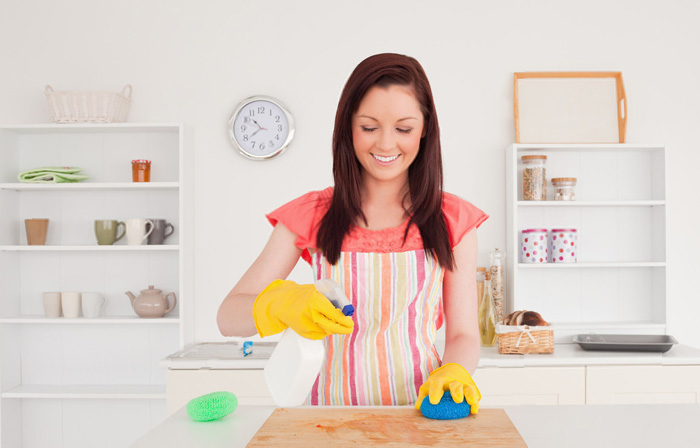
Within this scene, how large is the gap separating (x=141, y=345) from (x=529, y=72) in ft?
6.77

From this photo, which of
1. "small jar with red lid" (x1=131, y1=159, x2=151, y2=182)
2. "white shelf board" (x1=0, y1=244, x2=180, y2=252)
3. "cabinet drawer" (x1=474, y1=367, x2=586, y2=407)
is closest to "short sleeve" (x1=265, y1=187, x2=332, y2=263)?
"cabinet drawer" (x1=474, y1=367, x2=586, y2=407)

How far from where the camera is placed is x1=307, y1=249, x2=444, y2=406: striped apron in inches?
53.1

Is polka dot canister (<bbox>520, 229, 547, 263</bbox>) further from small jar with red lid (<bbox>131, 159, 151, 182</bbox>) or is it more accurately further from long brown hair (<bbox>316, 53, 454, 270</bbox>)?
small jar with red lid (<bbox>131, 159, 151, 182</bbox>)

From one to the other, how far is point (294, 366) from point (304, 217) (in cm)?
44

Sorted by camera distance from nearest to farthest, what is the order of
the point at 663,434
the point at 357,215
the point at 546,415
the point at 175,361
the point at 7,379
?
1. the point at 663,434
2. the point at 546,415
3. the point at 357,215
4. the point at 175,361
5. the point at 7,379

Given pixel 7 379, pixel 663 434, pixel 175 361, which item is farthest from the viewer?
pixel 7 379

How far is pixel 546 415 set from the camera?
1189 mm

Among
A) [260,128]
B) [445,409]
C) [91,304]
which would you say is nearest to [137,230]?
[91,304]

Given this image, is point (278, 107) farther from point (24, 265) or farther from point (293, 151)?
point (24, 265)

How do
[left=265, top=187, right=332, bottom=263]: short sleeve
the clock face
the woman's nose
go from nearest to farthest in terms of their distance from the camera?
the woman's nose, [left=265, top=187, right=332, bottom=263]: short sleeve, the clock face

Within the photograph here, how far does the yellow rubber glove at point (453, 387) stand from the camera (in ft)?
3.68

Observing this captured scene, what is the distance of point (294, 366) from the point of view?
3.38 ft

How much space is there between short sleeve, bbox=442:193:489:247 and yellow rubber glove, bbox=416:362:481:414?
297 millimetres

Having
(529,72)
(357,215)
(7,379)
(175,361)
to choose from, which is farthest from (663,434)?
(7,379)
